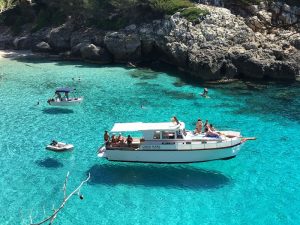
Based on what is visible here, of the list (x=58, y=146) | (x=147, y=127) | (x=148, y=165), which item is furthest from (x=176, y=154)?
(x=58, y=146)

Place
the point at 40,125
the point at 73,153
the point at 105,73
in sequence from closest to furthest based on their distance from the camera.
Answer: the point at 73,153, the point at 40,125, the point at 105,73

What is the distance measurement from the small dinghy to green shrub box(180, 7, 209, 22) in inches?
1277

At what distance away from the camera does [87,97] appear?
49812 mm

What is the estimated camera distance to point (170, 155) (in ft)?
105

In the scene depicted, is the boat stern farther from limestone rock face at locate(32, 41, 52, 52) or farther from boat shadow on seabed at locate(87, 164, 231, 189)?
limestone rock face at locate(32, 41, 52, 52)

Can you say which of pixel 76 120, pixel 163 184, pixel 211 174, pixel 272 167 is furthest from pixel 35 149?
pixel 272 167

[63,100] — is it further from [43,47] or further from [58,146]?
[43,47]

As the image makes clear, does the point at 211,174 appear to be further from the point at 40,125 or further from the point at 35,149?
the point at 40,125

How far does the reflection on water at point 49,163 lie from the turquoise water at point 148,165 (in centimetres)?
8

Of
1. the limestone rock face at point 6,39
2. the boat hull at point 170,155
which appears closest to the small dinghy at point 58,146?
the boat hull at point 170,155

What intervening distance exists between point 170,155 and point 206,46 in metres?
28.9

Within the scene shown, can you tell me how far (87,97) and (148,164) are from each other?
19280 millimetres

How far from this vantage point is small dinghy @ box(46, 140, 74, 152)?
34.8 meters

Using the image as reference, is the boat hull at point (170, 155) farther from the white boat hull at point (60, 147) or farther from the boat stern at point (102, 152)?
the white boat hull at point (60, 147)
